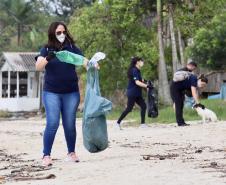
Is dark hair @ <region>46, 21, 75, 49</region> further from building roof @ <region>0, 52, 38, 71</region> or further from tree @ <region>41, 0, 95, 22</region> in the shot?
tree @ <region>41, 0, 95, 22</region>

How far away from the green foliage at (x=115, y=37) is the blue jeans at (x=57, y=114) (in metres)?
19.4

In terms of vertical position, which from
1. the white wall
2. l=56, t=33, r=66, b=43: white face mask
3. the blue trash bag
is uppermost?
the white wall

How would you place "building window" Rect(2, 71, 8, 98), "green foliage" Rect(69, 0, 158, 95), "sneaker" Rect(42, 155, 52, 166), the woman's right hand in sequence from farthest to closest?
"building window" Rect(2, 71, 8, 98), "green foliage" Rect(69, 0, 158, 95), the woman's right hand, "sneaker" Rect(42, 155, 52, 166)

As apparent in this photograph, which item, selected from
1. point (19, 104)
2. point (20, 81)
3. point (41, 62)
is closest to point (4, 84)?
point (20, 81)

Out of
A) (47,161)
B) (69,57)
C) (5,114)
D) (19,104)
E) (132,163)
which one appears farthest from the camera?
(19,104)

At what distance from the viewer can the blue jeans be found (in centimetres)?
863

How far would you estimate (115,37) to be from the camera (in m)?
30.7

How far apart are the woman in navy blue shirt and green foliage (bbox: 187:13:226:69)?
17213 millimetres

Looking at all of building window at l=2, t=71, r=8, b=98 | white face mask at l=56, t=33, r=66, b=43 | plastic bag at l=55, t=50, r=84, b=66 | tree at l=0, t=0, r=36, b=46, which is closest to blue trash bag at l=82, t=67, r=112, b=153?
plastic bag at l=55, t=50, r=84, b=66

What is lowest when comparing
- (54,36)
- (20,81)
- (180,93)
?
(180,93)

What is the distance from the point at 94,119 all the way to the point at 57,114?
0.50 meters

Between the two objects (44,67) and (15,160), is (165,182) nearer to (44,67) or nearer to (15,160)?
(44,67)

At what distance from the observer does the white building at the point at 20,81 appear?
42.1 meters

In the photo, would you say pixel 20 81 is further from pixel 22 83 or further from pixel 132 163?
pixel 132 163
